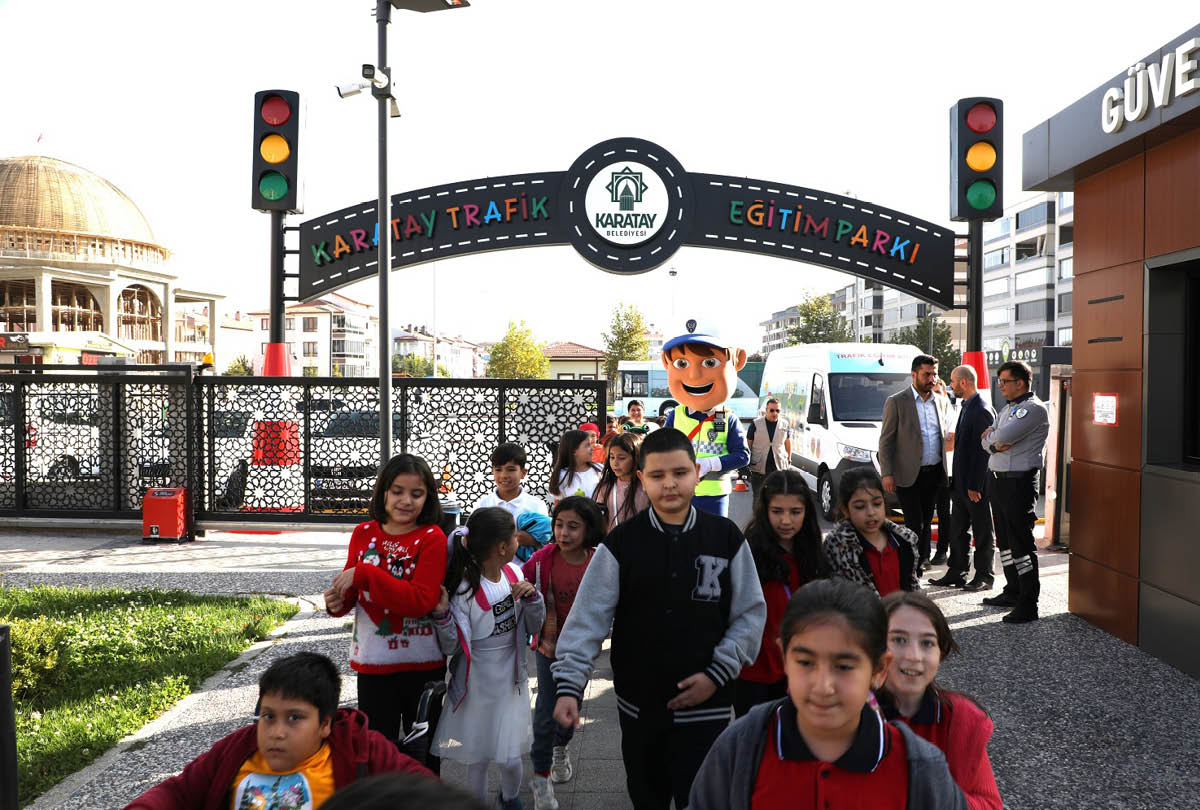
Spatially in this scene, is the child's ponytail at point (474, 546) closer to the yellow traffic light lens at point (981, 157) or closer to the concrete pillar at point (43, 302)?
the yellow traffic light lens at point (981, 157)

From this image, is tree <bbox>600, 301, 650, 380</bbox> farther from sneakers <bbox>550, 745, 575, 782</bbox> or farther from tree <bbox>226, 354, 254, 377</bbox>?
sneakers <bbox>550, 745, 575, 782</bbox>

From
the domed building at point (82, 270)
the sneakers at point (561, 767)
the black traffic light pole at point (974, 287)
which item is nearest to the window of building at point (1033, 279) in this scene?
the domed building at point (82, 270)

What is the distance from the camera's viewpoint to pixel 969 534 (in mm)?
8180

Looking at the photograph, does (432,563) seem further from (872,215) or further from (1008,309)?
(1008,309)

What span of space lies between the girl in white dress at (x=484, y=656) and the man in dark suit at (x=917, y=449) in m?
5.30

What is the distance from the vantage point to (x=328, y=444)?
11086 millimetres

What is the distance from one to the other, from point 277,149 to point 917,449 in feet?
21.6

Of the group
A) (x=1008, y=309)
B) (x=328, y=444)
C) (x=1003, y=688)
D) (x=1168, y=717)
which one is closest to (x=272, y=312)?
(x=328, y=444)

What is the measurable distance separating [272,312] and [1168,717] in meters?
9.59

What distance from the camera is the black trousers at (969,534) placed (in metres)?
7.96

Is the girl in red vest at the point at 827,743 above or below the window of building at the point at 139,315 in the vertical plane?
below

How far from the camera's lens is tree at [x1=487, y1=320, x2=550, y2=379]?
63250 mm

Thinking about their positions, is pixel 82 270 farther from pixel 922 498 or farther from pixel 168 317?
pixel 922 498

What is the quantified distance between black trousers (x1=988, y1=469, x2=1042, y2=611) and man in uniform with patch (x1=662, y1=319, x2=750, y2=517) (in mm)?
2447
